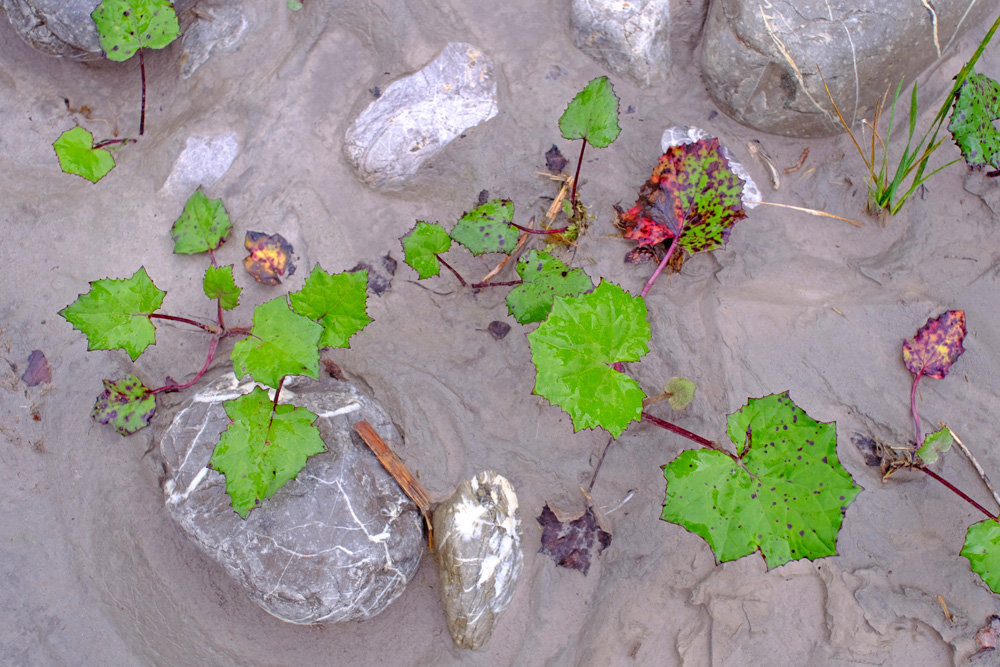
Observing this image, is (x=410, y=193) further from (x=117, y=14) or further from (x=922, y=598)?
(x=922, y=598)

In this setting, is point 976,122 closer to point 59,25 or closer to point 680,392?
point 680,392

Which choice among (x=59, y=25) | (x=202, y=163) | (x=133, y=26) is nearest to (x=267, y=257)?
(x=202, y=163)

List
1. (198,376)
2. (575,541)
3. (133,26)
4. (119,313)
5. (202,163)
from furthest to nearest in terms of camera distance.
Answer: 1. (202,163)
2. (133,26)
3. (198,376)
4. (575,541)
5. (119,313)

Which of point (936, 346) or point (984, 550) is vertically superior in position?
point (936, 346)

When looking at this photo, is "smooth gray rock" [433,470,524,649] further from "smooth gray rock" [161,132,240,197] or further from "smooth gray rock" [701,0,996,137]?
"smooth gray rock" [701,0,996,137]

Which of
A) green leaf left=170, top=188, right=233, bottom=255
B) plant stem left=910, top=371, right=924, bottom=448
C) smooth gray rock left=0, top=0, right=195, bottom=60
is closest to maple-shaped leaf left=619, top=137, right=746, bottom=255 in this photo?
plant stem left=910, top=371, right=924, bottom=448

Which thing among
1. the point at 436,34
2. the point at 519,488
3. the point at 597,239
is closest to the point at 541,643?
the point at 519,488
